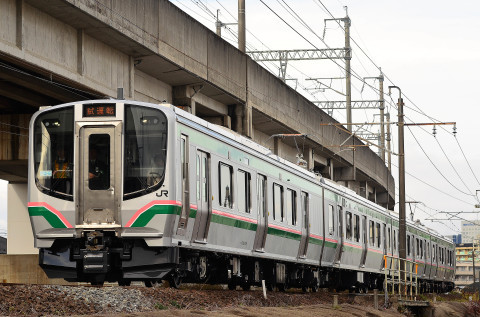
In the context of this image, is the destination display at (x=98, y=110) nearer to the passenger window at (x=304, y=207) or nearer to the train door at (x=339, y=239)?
the passenger window at (x=304, y=207)

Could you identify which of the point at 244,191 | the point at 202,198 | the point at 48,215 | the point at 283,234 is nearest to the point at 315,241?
the point at 283,234

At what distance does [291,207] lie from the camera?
22.7m

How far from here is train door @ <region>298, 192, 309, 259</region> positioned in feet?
78.0

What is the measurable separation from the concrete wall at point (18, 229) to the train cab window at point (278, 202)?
12.1m

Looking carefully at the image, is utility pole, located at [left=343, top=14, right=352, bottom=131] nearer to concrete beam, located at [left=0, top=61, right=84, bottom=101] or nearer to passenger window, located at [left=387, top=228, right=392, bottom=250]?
passenger window, located at [left=387, top=228, right=392, bottom=250]

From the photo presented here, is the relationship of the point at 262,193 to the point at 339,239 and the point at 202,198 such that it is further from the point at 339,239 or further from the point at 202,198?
the point at 339,239

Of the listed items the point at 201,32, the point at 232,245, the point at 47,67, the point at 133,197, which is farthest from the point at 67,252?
the point at 201,32

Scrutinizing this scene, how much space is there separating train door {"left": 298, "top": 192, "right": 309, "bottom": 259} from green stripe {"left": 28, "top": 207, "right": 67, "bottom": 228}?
9810mm

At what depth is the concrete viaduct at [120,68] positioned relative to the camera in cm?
1988

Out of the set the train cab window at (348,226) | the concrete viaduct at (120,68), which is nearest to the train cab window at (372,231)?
the train cab window at (348,226)

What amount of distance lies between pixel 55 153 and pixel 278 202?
297 inches

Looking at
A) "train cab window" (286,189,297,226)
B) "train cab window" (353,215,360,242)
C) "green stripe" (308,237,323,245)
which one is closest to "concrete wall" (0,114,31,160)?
"train cab window" (286,189,297,226)

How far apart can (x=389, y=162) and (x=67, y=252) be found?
5348 centimetres

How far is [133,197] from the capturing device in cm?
1475
